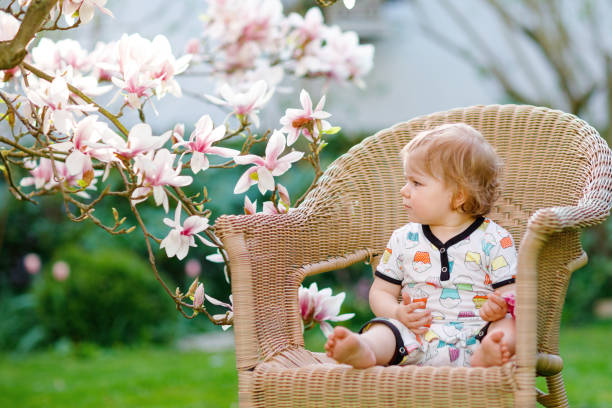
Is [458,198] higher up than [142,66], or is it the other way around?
[142,66]

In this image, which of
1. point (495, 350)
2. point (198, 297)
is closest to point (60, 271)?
point (198, 297)

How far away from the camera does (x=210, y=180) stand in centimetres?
602

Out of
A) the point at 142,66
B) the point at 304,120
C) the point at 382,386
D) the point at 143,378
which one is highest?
the point at 142,66

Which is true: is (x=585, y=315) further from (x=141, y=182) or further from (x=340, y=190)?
(x=141, y=182)

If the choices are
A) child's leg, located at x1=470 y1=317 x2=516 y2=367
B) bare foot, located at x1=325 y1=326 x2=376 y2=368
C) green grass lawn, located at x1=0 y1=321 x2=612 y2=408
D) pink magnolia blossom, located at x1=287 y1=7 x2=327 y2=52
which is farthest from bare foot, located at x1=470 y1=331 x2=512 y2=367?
green grass lawn, located at x1=0 y1=321 x2=612 y2=408

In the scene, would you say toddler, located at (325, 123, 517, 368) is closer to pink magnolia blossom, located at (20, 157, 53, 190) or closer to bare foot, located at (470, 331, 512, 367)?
bare foot, located at (470, 331, 512, 367)

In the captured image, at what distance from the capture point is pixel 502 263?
70.0 inches

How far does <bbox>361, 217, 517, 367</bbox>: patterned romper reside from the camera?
173 centimetres

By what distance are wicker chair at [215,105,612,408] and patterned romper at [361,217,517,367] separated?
0.29ft

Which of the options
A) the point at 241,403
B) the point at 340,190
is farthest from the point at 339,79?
the point at 241,403

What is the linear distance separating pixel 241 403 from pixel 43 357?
3.17m

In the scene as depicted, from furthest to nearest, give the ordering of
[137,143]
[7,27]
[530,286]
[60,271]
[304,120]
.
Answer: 1. [60,271]
2. [304,120]
3. [7,27]
4. [137,143]
5. [530,286]

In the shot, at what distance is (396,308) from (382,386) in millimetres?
343

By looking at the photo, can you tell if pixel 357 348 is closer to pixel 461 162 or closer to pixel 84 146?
pixel 461 162
